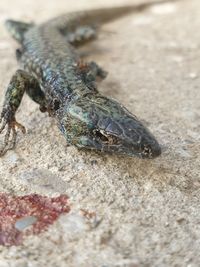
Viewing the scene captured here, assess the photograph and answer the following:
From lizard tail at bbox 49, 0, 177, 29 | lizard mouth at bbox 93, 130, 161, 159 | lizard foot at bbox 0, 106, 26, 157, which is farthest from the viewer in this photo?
lizard tail at bbox 49, 0, 177, 29

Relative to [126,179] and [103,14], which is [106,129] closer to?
[126,179]

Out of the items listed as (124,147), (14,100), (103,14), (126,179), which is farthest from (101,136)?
Answer: (103,14)

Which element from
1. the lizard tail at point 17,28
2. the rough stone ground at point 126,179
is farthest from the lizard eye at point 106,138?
the lizard tail at point 17,28

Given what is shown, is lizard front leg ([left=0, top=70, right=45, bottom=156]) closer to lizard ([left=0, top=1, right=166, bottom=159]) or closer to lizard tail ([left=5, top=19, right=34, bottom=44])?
lizard ([left=0, top=1, right=166, bottom=159])

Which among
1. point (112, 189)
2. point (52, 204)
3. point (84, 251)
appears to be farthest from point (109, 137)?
point (84, 251)

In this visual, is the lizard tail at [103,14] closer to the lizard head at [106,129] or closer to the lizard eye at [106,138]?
the lizard head at [106,129]

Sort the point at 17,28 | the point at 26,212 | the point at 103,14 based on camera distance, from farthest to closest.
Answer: the point at 103,14 < the point at 17,28 < the point at 26,212

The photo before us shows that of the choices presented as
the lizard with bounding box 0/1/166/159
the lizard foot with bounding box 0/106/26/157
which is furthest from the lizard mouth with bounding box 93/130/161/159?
the lizard foot with bounding box 0/106/26/157
